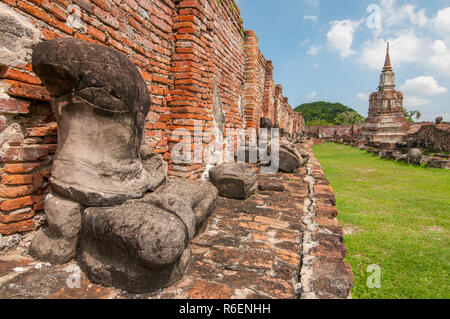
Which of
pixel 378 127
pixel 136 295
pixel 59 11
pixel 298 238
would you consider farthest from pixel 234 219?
pixel 378 127

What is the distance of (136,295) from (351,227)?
382 centimetres

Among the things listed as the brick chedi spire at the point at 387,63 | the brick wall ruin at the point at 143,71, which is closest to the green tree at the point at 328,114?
the brick chedi spire at the point at 387,63

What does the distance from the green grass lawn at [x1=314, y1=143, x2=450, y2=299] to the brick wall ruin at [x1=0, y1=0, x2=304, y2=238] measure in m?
2.66

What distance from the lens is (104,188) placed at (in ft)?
5.86

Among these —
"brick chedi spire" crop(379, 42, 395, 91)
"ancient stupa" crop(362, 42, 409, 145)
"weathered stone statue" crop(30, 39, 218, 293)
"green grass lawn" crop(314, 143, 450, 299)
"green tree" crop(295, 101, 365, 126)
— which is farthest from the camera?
"green tree" crop(295, 101, 365, 126)

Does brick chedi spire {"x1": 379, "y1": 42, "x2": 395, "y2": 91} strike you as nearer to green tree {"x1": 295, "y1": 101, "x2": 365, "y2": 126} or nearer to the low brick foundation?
green tree {"x1": 295, "y1": 101, "x2": 365, "y2": 126}

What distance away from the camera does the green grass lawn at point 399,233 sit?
260 centimetres

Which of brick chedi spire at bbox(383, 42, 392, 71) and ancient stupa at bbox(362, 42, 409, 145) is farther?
brick chedi spire at bbox(383, 42, 392, 71)

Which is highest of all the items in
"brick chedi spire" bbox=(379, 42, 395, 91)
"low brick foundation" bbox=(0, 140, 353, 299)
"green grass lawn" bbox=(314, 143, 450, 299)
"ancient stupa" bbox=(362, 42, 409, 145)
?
"brick chedi spire" bbox=(379, 42, 395, 91)

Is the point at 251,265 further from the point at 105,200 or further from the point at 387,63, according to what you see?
the point at 387,63

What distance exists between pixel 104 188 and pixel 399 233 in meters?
4.36

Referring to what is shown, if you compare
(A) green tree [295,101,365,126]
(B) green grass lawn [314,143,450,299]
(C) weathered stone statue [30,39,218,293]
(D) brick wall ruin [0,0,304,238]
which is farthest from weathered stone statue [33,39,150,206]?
(A) green tree [295,101,365,126]

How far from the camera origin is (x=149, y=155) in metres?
2.47

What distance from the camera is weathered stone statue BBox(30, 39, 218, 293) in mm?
1500
